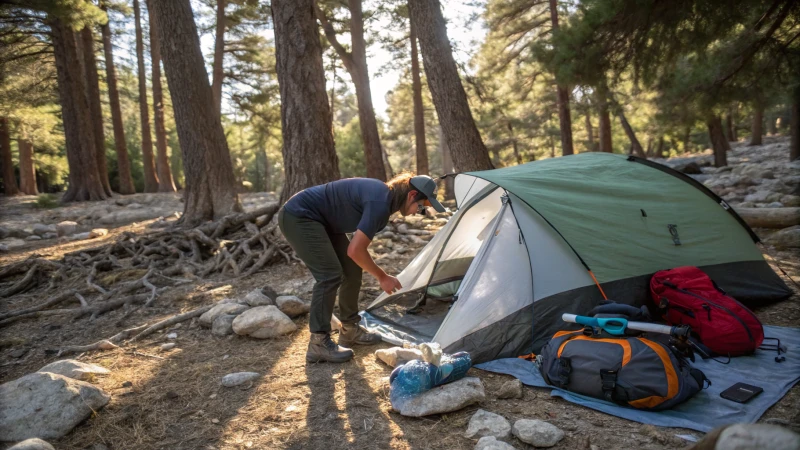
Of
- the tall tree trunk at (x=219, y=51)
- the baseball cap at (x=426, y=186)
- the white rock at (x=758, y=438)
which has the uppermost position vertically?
the tall tree trunk at (x=219, y=51)

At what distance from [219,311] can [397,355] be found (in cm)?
198

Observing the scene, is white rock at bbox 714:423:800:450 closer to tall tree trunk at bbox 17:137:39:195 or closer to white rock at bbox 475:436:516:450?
white rock at bbox 475:436:516:450

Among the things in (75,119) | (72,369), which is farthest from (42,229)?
(72,369)

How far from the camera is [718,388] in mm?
2961

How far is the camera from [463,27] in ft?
42.0

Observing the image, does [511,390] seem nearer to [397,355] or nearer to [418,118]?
[397,355]

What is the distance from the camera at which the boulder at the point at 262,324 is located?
4133 millimetres

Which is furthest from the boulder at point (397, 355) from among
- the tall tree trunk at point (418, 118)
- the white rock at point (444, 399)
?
the tall tree trunk at point (418, 118)

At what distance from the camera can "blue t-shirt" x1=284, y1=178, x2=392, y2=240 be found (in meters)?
3.33

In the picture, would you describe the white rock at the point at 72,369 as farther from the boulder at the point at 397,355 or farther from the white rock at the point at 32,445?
the boulder at the point at 397,355

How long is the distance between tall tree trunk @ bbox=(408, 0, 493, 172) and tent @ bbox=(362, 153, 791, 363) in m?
2.40

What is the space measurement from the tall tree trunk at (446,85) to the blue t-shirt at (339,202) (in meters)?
3.97

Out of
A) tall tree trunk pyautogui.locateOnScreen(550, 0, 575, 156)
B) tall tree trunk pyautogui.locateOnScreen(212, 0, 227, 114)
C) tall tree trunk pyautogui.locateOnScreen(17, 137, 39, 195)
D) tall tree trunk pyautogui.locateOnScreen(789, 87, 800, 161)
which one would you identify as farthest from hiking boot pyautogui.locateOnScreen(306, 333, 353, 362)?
tall tree trunk pyautogui.locateOnScreen(17, 137, 39, 195)

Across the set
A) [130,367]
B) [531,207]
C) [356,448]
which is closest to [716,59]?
[531,207]
